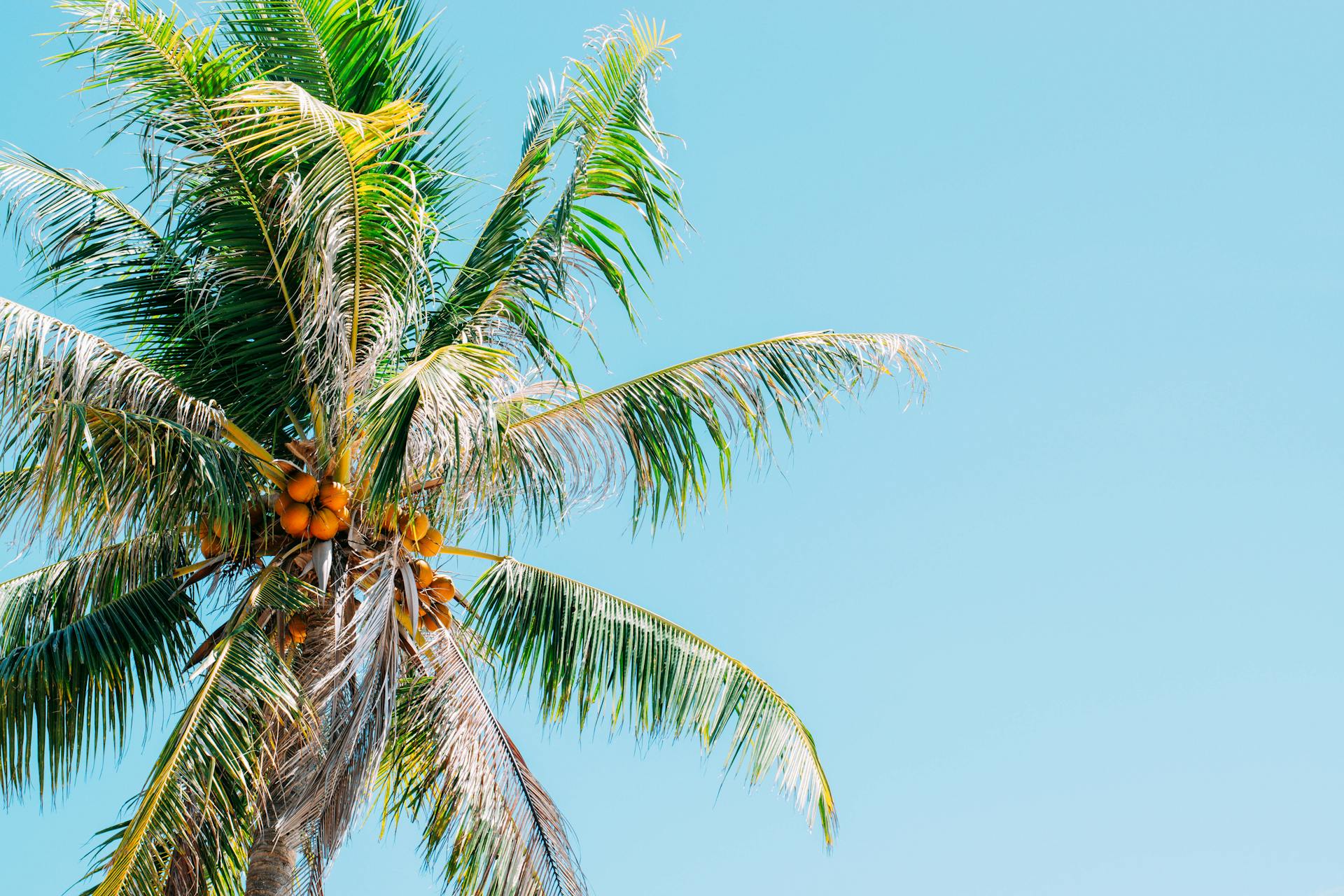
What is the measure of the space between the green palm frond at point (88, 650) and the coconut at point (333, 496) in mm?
833

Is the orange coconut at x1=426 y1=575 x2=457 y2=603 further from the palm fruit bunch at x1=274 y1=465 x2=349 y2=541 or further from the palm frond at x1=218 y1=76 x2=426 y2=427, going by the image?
the palm frond at x1=218 y1=76 x2=426 y2=427

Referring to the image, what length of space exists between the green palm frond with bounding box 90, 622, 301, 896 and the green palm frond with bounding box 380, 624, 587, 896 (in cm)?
103

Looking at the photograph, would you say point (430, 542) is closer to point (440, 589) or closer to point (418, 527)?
point (418, 527)

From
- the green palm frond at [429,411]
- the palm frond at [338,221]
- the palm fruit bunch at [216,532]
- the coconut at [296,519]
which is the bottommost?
the palm fruit bunch at [216,532]

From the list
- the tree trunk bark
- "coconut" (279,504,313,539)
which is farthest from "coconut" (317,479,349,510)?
the tree trunk bark

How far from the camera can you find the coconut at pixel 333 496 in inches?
337

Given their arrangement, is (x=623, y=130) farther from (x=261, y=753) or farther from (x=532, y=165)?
(x=261, y=753)

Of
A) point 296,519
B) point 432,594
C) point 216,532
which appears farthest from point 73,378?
point 432,594

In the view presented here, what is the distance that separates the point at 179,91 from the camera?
826 centimetres

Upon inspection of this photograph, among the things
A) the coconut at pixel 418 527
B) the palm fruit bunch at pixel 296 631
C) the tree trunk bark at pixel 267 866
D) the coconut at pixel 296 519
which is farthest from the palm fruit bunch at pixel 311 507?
the tree trunk bark at pixel 267 866

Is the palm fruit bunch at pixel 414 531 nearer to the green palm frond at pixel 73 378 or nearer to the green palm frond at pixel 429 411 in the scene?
the green palm frond at pixel 429 411

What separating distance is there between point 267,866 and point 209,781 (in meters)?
1.28

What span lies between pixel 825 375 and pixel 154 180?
4136 millimetres

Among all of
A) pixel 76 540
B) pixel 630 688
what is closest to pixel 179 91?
pixel 76 540
